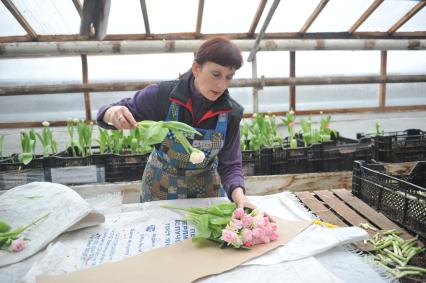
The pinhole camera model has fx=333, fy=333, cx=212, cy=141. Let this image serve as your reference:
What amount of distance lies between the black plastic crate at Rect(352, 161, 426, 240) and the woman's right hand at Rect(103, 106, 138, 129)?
1154 mm

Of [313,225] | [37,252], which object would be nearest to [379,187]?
[313,225]

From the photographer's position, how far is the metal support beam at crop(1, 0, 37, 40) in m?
3.32

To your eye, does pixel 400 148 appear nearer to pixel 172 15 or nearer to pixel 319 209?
pixel 319 209

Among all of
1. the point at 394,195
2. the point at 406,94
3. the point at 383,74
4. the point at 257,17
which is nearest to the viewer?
the point at 394,195

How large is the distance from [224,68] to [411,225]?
1022 mm

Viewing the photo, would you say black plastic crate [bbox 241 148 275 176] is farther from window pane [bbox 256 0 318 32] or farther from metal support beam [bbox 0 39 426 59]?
window pane [bbox 256 0 318 32]

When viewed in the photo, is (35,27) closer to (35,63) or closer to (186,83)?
(35,63)

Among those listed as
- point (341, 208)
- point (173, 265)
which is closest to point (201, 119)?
point (173, 265)

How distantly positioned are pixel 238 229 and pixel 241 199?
0.21m

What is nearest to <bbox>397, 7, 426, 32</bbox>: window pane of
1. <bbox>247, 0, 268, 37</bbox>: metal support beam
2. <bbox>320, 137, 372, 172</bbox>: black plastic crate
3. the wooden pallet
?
<bbox>247, 0, 268, 37</bbox>: metal support beam

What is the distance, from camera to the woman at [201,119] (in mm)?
1364

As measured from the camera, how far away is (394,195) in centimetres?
150

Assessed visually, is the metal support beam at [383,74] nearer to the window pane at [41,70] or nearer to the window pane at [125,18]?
the window pane at [125,18]

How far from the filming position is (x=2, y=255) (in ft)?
3.67
